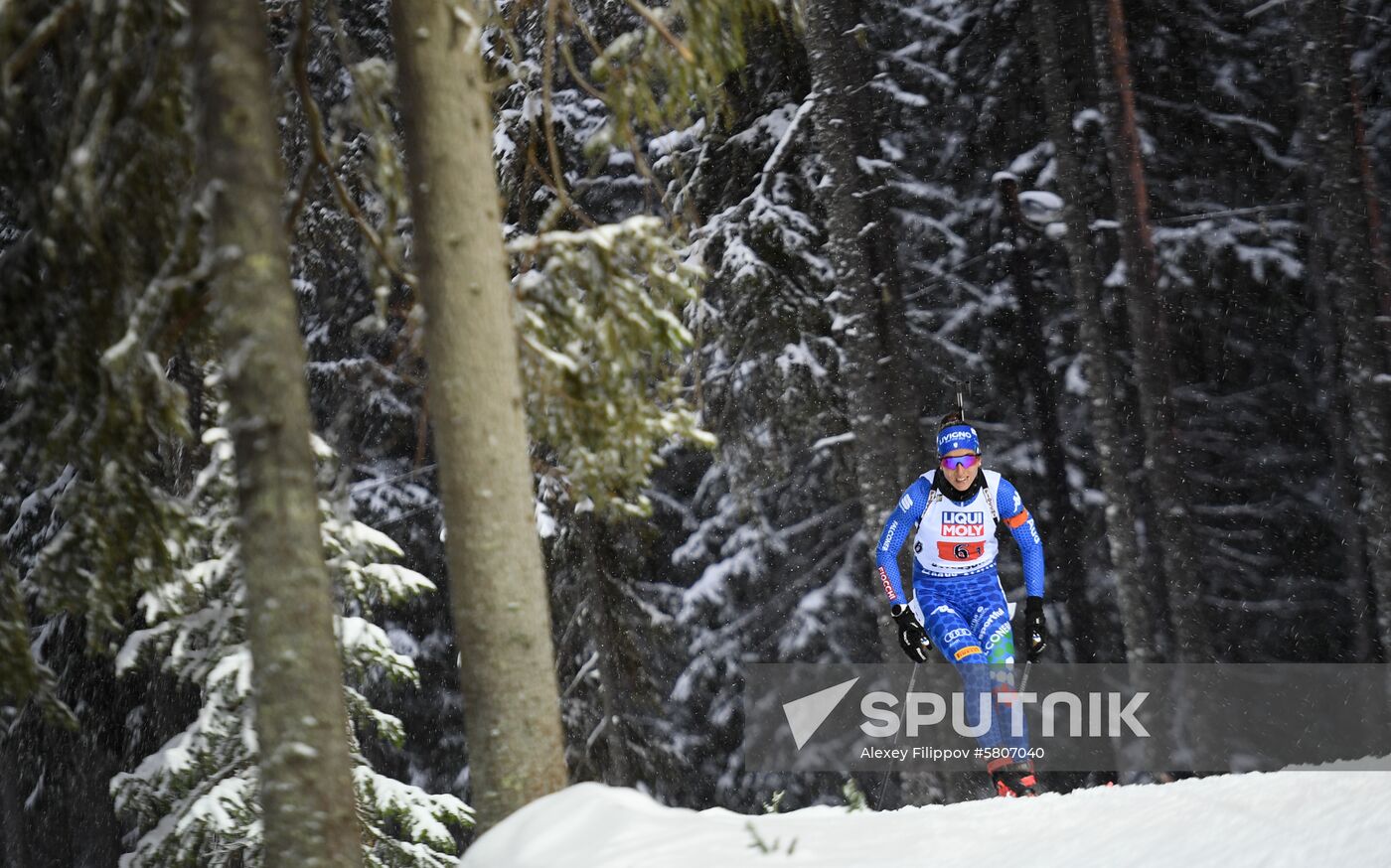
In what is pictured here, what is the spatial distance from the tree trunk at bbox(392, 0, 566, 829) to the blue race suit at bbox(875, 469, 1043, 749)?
3.66 meters

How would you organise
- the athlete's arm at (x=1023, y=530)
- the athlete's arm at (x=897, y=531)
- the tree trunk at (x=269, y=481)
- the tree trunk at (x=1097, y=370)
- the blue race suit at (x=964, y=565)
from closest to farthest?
the tree trunk at (x=269, y=481)
the blue race suit at (x=964, y=565)
the athlete's arm at (x=1023, y=530)
the athlete's arm at (x=897, y=531)
the tree trunk at (x=1097, y=370)

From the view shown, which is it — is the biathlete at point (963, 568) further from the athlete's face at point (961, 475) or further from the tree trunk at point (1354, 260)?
the tree trunk at point (1354, 260)

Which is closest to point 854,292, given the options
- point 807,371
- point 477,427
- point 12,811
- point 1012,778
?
point 807,371

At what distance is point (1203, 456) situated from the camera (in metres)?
18.1

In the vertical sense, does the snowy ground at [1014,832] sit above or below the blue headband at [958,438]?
below

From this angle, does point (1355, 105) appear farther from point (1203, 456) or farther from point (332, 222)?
point (332, 222)

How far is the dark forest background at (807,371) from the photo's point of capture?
6.70m

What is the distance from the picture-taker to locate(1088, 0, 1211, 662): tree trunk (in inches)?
510

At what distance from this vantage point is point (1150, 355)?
13203mm

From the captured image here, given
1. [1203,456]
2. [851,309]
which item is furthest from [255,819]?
[1203,456]
